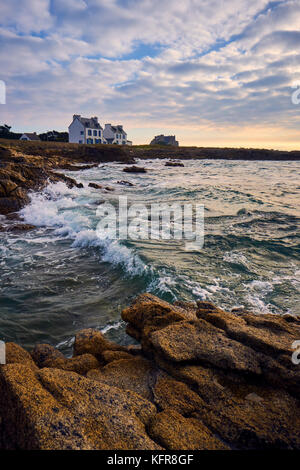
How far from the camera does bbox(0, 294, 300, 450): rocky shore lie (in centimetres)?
248

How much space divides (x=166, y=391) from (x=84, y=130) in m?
75.9

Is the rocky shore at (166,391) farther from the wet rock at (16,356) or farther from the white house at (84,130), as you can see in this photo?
the white house at (84,130)

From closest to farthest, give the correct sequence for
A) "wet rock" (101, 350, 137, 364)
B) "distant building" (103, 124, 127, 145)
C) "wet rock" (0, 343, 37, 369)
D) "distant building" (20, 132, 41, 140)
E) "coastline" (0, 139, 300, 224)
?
1. "wet rock" (0, 343, 37, 369)
2. "wet rock" (101, 350, 137, 364)
3. "coastline" (0, 139, 300, 224)
4. "distant building" (20, 132, 41, 140)
5. "distant building" (103, 124, 127, 145)

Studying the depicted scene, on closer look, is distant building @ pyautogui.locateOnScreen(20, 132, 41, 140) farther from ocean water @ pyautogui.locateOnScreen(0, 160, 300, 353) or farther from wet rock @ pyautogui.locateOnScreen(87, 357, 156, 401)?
wet rock @ pyautogui.locateOnScreen(87, 357, 156, 401)

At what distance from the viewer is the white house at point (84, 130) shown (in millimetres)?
71688

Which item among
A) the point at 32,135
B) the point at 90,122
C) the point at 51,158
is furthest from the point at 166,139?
the point at 51,158

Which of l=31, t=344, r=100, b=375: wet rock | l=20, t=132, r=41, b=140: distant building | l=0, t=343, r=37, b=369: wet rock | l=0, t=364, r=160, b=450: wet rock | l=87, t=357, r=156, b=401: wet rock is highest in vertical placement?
l=20, t=132, r=41, b=140: distant building

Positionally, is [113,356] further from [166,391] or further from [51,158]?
[51,158]

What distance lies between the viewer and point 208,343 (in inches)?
140

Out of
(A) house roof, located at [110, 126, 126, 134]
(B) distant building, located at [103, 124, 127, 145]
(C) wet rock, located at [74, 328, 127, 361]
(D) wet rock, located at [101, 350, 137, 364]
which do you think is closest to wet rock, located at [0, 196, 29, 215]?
(C) wet rock, located at [74, 328, 127, 361]

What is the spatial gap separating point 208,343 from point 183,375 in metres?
0.52

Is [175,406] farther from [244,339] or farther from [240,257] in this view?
[240,257]

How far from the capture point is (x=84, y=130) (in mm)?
71500

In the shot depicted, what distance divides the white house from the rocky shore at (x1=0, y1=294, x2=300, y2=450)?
74.7m
